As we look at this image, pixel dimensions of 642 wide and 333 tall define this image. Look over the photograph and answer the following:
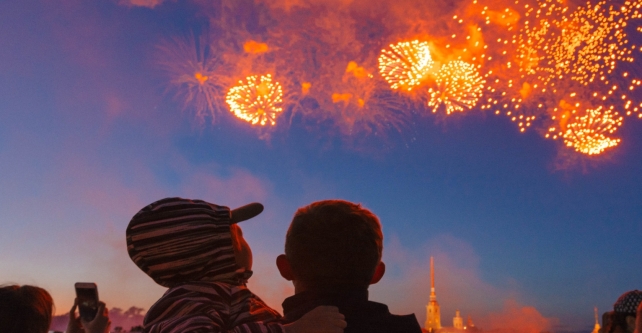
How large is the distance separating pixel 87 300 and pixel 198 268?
2.07m

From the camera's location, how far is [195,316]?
244 cm

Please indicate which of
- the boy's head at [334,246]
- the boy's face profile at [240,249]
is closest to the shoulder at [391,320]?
the boy's head at [334,246]

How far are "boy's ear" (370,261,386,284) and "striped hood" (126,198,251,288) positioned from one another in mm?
818

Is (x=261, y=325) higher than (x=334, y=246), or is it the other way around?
(x=334, y=246)

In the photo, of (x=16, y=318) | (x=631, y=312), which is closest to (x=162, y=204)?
(x=16, y=318)

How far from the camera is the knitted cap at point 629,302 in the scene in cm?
582

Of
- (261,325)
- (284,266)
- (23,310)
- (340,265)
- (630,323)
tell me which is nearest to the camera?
(261,325)

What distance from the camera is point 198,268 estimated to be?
2.67m

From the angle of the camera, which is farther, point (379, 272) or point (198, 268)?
point (379, 272)

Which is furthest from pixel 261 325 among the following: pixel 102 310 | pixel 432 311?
pixel 432 311

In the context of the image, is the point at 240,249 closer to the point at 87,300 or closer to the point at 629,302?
the point at 87,300

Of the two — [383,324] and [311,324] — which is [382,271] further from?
[311,324]

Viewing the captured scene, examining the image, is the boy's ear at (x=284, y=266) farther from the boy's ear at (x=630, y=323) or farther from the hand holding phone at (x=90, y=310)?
the boy's ear at (x=630, y=323)

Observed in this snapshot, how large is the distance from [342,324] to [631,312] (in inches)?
191
